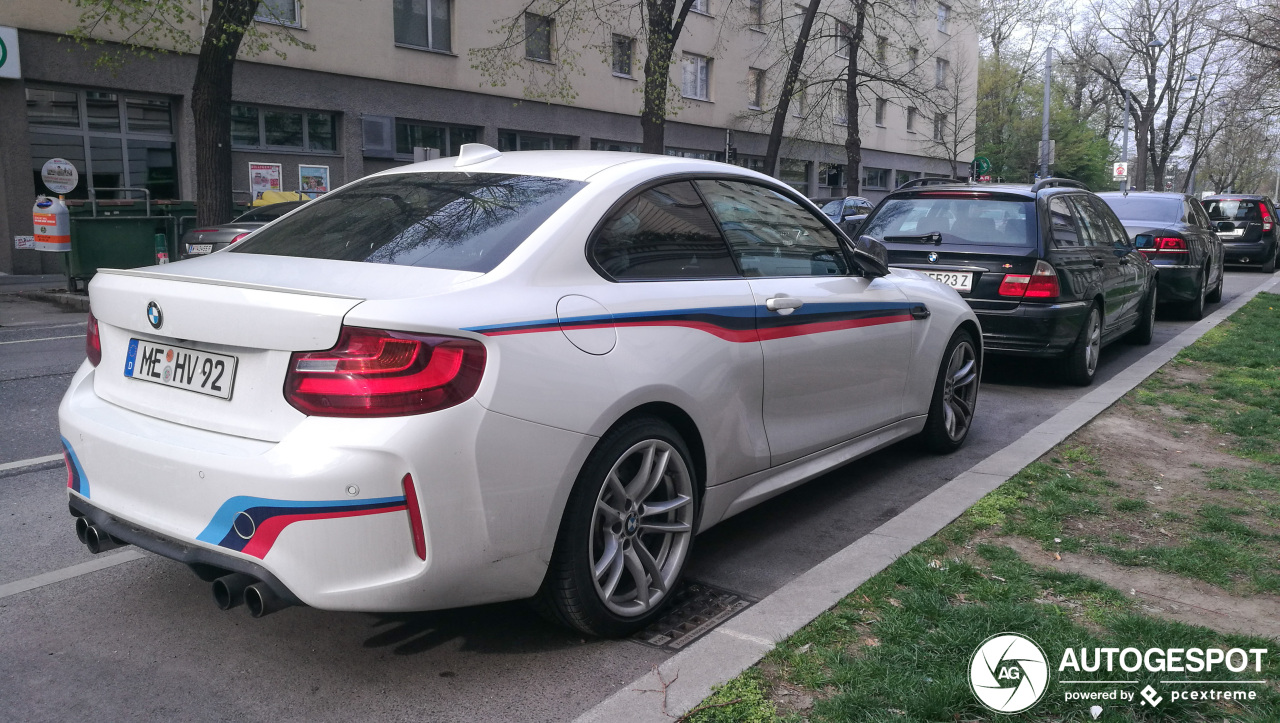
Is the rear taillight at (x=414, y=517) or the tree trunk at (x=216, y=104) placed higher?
the tree trunk at (x=216, y=104)

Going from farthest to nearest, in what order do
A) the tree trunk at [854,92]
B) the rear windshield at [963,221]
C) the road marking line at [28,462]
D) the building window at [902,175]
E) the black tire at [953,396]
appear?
the building window at [902,175]
the tree trunk at [854,92]
the rear windshield at [963,221]
the black tire at [953,396]
the road marking line at [28,462]

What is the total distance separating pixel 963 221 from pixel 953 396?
8.30 feet

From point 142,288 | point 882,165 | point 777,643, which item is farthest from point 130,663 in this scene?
point 882,165

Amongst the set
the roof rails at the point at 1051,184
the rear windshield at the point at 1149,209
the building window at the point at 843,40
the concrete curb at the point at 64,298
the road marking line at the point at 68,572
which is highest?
the building window at the point at 843,40

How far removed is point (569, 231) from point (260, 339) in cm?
101

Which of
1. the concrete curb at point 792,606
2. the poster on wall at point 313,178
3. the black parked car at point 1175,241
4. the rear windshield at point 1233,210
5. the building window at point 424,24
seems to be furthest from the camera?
the rear windshield at point 1233,210

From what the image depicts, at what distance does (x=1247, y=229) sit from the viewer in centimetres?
2292

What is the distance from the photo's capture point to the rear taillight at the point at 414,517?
8.61ft

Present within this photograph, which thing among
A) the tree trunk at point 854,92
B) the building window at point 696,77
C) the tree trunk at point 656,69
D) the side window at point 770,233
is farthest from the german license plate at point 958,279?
the building window at point 696,77

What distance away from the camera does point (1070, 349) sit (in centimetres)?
777

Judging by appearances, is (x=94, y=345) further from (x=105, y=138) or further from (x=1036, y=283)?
(x=105, y=138)

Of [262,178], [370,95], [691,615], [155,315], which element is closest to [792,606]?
[691,615]

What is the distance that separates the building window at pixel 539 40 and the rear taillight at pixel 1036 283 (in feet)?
65.3

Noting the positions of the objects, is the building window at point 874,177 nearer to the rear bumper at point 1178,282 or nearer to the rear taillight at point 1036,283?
the rear bumper at point 1178,282
